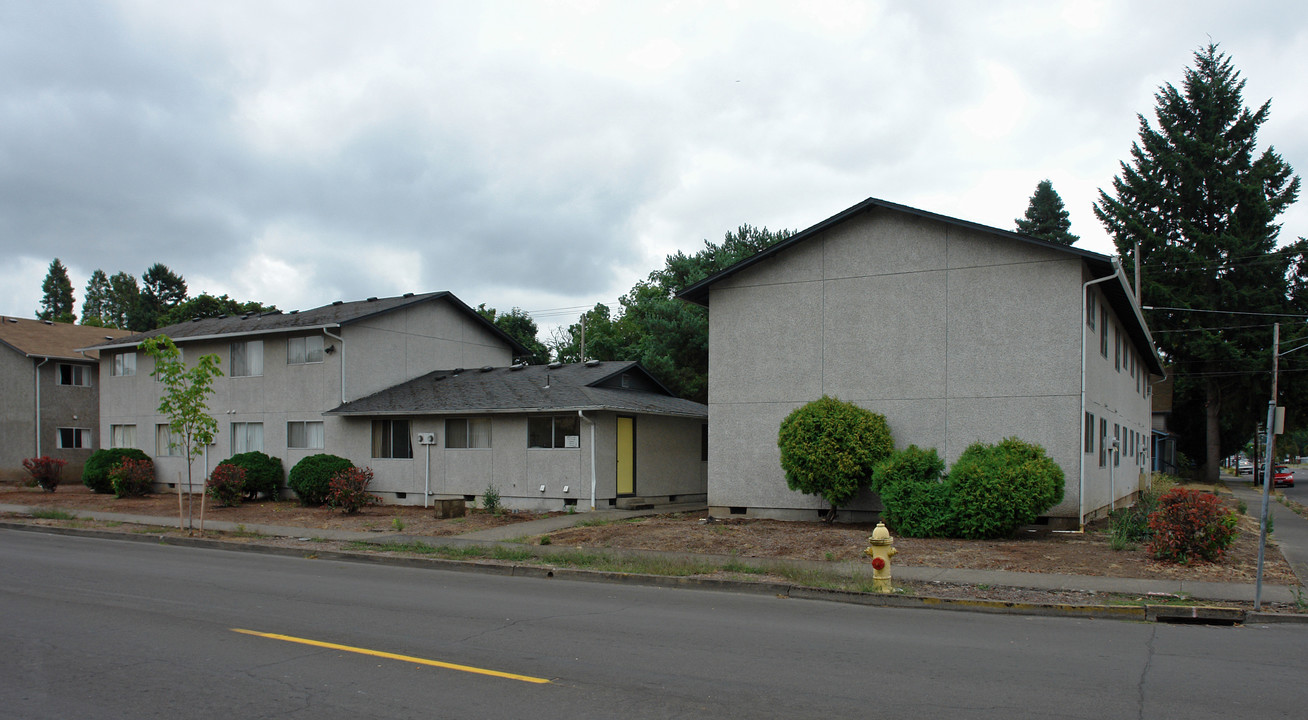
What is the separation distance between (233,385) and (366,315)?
20.3ft

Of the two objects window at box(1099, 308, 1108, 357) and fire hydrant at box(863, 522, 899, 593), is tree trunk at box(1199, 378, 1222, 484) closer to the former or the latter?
window at box(1099, 308, 1108, 357)

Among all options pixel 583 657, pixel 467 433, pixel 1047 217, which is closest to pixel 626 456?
pixel 467 433

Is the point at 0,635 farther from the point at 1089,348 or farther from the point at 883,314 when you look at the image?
the point at 1089,348

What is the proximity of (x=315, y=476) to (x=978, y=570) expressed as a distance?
713 inches

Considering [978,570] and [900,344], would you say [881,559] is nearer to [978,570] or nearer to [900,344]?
[978,570]

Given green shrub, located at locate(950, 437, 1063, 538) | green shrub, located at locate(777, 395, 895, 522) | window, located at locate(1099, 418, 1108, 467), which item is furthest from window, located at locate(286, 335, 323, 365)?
window, located at locate(1099, 418, 1108, 467)

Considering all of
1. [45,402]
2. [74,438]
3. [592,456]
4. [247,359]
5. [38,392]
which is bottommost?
[74,438]

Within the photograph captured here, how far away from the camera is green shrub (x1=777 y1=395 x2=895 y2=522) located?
58.6 feet

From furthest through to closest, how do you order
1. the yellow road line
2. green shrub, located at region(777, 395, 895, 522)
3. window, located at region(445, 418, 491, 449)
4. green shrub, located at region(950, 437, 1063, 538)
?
window, located at region(445, 418, 491, 449)
green shrub, located at region(777, 395, 895, 522)
green shrub, located at region(950, 437, 1063, 538)
the yellow road line

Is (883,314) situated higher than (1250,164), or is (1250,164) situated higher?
(1250,164)

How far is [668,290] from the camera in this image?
171ft

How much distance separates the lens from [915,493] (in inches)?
650

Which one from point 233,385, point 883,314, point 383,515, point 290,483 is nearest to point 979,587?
point 883,314

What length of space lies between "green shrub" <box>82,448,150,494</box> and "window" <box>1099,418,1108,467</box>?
29.8m
